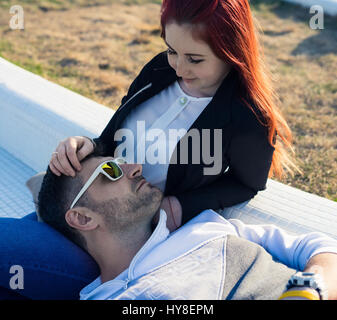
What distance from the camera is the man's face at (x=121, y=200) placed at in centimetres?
220

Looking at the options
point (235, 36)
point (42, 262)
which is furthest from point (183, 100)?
point (42, 262)

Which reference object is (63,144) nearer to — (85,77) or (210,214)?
(210,214)

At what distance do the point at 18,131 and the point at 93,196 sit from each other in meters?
1.86

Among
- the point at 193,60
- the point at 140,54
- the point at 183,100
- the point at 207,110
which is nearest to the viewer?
the point at 193,60

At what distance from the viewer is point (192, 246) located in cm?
208

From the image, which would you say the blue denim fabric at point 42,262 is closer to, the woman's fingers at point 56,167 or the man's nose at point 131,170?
the woman's fingers at point 56,167

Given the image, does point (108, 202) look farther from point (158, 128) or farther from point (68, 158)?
point (158, 128)

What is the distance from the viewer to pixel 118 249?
2.21 m

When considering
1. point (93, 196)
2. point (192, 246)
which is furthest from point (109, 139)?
point (192, 246)

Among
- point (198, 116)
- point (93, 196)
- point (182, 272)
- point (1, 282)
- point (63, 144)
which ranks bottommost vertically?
point (1, 282)

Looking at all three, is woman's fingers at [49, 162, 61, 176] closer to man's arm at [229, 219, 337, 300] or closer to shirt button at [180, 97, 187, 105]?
shirt button at [180, 97, 187, 105]

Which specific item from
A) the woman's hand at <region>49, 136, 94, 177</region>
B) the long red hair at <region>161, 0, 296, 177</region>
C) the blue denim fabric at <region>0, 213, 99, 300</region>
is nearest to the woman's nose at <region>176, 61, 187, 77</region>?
the long red hair at <region>161, 0, 296, 177</region>

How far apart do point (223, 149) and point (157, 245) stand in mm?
622
